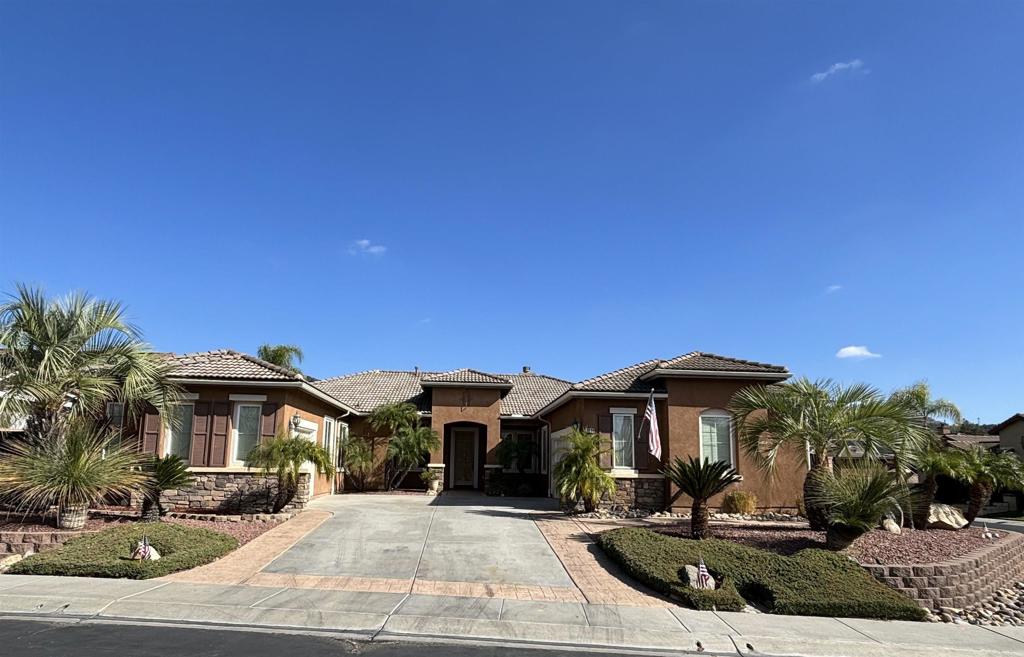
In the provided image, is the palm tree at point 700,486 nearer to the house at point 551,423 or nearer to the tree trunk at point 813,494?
the tree trunk at point 813,494

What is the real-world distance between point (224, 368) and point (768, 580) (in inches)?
547

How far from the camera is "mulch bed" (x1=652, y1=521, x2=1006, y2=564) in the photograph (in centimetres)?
1155

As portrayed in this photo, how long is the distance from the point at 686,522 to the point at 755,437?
9.35 feet

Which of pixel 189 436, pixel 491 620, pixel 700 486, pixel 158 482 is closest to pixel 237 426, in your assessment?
pixel 189 436

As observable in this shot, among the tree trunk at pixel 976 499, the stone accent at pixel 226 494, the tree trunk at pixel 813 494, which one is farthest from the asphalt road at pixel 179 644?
the tree trunk at pixel 976 499

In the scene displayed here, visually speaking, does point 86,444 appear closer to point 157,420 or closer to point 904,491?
point 157,420

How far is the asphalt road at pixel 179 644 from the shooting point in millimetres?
6680

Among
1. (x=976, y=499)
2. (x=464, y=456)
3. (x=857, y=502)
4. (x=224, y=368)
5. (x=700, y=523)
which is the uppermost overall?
(x=224, y=368)

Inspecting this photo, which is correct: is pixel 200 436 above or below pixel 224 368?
below

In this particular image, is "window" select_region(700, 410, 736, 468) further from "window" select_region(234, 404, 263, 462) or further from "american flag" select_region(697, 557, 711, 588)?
"window" select_region(234, 404, 263, 462)

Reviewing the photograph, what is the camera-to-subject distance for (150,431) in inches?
658

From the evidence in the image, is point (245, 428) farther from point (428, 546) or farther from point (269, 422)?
point (428, 546)

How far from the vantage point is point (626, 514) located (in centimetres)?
1788

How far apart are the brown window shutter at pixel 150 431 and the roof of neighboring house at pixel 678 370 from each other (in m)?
10.9
